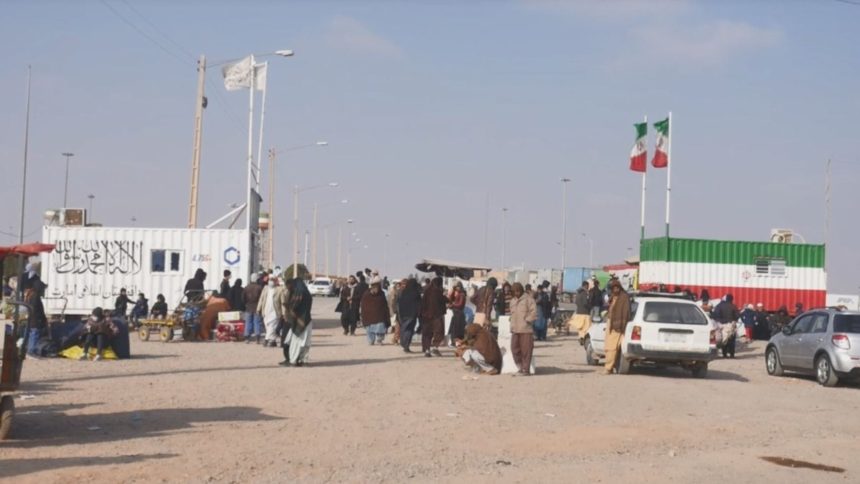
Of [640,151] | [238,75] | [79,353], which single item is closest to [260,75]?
[238,75]

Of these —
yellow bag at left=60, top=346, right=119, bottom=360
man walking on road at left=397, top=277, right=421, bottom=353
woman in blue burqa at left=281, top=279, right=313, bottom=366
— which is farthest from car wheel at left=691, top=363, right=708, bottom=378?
yellow bag at left=60, top=346, right=119, bottom=360

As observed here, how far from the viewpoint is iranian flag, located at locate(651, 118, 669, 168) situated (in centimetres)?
4419

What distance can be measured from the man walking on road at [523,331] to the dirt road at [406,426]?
435 mm

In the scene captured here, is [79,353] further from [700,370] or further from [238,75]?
[238,75]

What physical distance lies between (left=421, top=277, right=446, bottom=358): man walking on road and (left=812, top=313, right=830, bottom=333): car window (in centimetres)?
769

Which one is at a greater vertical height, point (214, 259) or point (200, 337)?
point (214, 259)

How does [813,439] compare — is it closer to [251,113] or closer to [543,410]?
[543,410]

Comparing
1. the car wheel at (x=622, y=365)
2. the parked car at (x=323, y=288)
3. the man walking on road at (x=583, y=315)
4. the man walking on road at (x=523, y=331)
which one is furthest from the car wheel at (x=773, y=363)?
the parked car at (x=323, y=288)

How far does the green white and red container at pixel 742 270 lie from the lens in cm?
4062

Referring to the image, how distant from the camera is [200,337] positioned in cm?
2889

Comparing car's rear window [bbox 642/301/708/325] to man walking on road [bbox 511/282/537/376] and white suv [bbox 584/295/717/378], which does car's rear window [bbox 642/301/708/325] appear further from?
man walking on road [bbox 511/282/537/376]

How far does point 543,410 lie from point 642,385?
4612mm

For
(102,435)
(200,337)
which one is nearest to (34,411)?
(102,435)

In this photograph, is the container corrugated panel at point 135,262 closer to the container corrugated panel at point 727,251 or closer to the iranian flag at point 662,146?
the container corrugated panel at point 727,251
